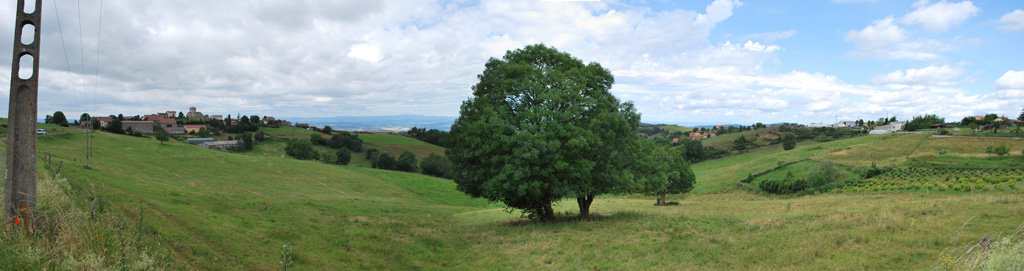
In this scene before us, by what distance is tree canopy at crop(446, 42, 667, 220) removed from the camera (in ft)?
58.5

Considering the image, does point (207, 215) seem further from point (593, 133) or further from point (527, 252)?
point (593, 133)

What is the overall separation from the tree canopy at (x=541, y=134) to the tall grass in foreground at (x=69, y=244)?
12.3 metres

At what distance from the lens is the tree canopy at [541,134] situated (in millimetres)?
17844

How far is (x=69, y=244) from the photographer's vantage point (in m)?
5.91

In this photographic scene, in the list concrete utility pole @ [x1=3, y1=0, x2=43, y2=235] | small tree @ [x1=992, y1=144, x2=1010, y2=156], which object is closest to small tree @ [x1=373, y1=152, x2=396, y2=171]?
concrete utility pole @ [x1=3, y1=0, x2=43, y2=235]

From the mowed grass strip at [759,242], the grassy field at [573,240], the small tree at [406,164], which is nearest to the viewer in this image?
the grassy field at [573,240]

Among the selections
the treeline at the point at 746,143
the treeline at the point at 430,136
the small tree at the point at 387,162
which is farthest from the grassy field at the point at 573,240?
the treeline at the point at 430,136

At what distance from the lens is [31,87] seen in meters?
6.11

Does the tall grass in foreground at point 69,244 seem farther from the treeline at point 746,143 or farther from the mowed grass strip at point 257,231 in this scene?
the treeline at point 746,143

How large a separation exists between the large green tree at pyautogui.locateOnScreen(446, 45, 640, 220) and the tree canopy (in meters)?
0.05

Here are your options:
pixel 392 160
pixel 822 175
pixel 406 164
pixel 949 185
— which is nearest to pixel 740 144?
pixel 822 175

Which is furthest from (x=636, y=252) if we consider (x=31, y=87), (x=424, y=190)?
(x=424, y=190)

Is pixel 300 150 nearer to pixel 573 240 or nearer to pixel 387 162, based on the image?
pixel 387 162

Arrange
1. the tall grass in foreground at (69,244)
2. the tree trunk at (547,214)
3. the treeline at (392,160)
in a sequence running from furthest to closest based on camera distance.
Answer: the treeline at (392,160), the tree trunk at (547,214), the tall grass in foreground at (69,244)
